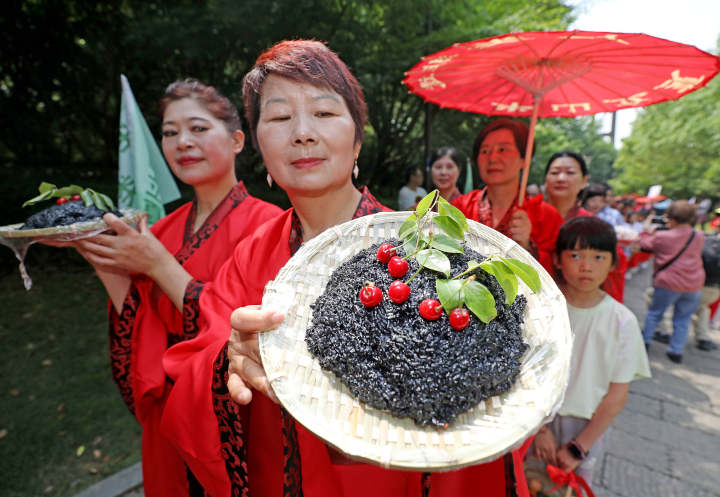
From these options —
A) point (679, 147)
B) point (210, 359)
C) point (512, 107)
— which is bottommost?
point (210, 359)

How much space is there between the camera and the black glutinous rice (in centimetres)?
91

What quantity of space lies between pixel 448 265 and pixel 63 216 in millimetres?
1836

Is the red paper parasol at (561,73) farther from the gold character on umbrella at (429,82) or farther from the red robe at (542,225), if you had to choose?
the red robe at (542,225)

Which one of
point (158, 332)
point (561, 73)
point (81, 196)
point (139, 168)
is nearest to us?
point (158, 332)

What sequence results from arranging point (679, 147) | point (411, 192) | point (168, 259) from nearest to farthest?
point (168, 259)
point (411, 192)
point (679, 147)

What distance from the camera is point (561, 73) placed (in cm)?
241

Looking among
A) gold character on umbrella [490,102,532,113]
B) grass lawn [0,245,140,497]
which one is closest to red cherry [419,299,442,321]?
gold character on umbrella [490,102,532,113]

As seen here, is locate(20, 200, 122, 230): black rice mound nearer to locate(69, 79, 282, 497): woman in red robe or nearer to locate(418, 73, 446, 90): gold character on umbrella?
locate(69, 79, 282, 497): woman in red robe

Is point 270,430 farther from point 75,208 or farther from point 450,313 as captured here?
point 75,208

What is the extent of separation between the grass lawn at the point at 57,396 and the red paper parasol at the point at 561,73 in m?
4.06

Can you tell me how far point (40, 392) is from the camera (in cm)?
415

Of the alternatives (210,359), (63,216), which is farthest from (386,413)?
(63,216)

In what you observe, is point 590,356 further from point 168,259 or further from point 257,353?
point 168,259

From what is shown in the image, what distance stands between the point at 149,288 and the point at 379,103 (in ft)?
32.4
